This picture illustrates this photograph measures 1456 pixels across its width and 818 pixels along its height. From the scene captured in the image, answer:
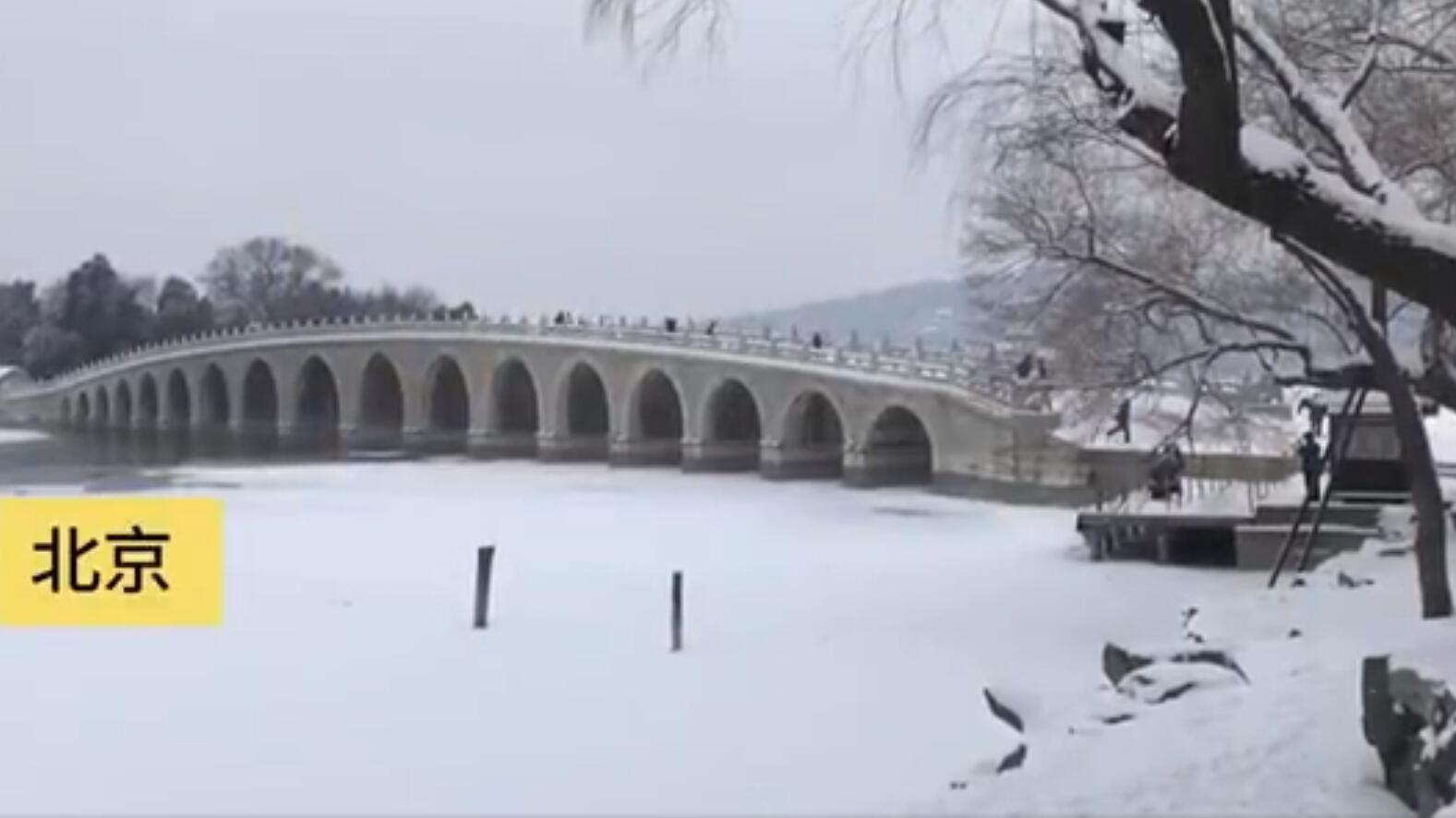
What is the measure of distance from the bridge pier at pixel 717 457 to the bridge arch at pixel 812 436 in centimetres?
178

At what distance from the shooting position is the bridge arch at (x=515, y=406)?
61.4 metres

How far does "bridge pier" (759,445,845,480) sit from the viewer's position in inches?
1845

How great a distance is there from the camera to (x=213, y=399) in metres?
80.0

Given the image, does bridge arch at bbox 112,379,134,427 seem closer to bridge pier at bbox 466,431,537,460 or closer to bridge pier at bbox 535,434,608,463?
bridge pier at bbox 466,431,537,460

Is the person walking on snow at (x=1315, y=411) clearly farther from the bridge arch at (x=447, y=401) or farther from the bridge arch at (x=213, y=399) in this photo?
the bridge arch at (x=213, y=399)

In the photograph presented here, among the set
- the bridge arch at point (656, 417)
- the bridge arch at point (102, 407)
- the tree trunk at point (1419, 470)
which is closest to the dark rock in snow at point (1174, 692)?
the tree trunk at point (1419, 470)

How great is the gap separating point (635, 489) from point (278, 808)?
2999 cm

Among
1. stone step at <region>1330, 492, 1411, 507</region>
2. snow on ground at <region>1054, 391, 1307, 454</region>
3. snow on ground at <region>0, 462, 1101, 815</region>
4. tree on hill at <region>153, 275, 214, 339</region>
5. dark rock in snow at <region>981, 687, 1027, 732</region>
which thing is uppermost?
tree on hill at <region>153, 275, 214, 339</region>

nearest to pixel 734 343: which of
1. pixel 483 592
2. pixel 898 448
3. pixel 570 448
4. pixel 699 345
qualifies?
pixel 699 345

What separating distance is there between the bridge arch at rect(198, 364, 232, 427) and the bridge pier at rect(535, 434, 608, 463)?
2375 centimetres

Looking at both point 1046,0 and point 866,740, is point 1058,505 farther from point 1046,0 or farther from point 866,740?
point 1046,0

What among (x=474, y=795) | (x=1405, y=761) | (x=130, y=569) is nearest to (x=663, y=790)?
(x=474, y=795)

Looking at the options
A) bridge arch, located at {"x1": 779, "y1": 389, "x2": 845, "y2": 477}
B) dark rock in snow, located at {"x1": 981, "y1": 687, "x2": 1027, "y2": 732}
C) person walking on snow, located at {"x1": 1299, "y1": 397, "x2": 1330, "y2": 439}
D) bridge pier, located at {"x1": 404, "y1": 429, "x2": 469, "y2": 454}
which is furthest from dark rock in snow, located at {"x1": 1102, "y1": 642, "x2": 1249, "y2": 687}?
bridge pier, located at {"x1": 404, "y1": 429, "x2": 469, "y2": 454}

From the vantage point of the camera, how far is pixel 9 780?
33.0 ft
